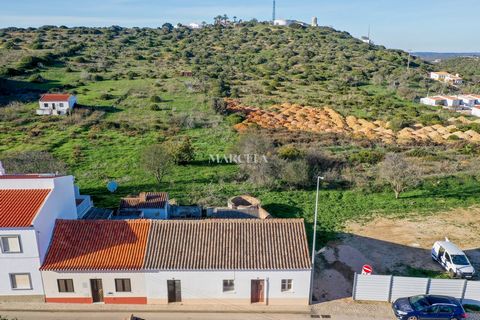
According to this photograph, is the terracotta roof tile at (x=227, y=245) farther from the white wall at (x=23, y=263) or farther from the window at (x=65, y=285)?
the white wall at (x=23, y=263)

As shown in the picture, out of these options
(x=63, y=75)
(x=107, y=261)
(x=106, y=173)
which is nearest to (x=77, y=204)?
(x=107, y=261)

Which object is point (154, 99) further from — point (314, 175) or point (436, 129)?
point (436, 129)

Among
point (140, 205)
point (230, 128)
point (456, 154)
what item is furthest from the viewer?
point (230, 128)

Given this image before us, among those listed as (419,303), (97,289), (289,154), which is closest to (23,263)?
(97,289)

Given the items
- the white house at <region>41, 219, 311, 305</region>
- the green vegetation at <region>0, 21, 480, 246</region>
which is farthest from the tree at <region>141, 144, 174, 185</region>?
the white house at <region>41, 219, 311, 305</region>

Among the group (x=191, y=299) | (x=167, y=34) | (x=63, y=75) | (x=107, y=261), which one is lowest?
(x=191, y=299)

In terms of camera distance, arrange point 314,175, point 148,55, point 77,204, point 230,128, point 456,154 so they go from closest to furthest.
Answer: point 77,204
point 314,175
point 456,154
point 230,128
point 148,55

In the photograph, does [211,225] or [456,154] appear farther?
[456,154]

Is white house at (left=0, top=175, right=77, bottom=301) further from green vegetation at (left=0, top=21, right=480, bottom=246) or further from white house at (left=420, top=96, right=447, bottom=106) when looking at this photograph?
white house at (left=420, top=96, right=447, bottom=106)
